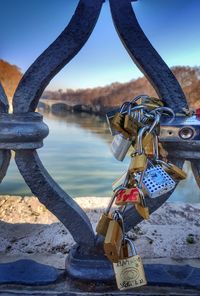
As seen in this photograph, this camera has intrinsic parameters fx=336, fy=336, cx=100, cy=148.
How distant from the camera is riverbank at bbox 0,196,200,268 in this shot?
0.86 meters

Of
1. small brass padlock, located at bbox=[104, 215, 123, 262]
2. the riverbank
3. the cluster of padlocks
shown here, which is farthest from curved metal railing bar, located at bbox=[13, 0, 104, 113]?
the riverbank

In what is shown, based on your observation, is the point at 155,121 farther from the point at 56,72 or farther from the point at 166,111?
the point at 56,72

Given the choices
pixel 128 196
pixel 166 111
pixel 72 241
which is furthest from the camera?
pixel 72 241

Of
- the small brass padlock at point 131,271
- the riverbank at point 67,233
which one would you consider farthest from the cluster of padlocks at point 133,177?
the riverbank at point 67,233

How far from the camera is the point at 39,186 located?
620mm

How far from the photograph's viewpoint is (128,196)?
454mm

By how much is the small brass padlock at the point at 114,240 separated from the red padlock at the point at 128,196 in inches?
1.6

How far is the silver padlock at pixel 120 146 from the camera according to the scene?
0.52 metres

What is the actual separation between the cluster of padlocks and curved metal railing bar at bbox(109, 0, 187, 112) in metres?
0.08

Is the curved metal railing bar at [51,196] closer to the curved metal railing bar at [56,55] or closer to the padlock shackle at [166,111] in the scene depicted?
the curved metal railing bar at [56,55]

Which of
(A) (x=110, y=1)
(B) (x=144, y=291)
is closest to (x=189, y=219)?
(B) (x=144, y=291)

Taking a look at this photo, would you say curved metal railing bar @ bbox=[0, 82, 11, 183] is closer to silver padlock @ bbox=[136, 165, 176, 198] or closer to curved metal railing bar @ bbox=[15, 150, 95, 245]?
curved metal railing bar @ bbox=[15, 150, 95, 245]

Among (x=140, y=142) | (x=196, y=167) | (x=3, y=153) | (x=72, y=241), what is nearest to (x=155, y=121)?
(x=140, y=142)

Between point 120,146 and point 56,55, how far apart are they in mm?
213
